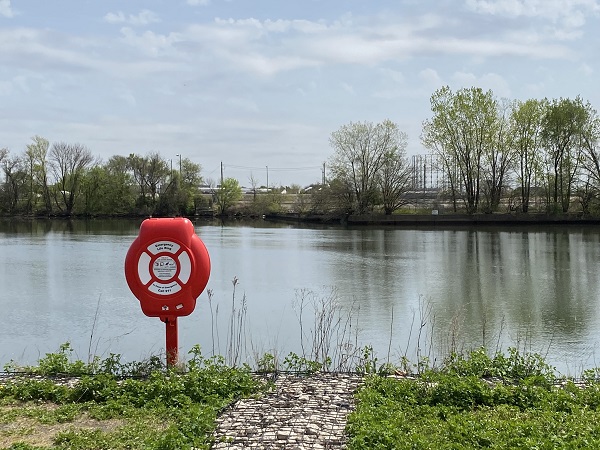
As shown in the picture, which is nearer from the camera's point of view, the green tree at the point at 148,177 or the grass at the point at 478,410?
the grass at the point at 478,410

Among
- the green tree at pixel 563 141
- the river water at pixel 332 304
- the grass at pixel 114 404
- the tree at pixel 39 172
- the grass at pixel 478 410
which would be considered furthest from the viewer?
the tree at pixel 39 172

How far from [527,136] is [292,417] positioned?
40527 mm

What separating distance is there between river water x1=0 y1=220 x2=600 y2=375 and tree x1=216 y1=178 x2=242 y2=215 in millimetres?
38516

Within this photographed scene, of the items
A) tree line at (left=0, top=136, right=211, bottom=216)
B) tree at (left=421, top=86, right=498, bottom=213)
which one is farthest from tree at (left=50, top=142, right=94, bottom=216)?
tree at (left=421, top=86, right=498, bottom=213)

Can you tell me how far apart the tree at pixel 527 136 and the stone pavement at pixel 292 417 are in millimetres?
39026

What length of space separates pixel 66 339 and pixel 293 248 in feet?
54.7

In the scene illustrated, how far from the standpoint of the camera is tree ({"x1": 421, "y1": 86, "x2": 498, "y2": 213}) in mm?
41125

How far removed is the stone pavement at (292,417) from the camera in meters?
4.09

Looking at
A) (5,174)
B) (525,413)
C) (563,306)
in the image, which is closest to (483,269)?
(563,306)

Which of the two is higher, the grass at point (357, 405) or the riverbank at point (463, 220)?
the riverbank at point (463, 220)

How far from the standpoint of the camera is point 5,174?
196ft

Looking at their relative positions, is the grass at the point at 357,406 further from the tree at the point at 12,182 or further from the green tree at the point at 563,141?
the tree at the point at 12,182

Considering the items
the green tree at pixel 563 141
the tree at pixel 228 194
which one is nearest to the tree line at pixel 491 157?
the green tree at pixel 563 141

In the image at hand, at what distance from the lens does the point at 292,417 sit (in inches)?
180
